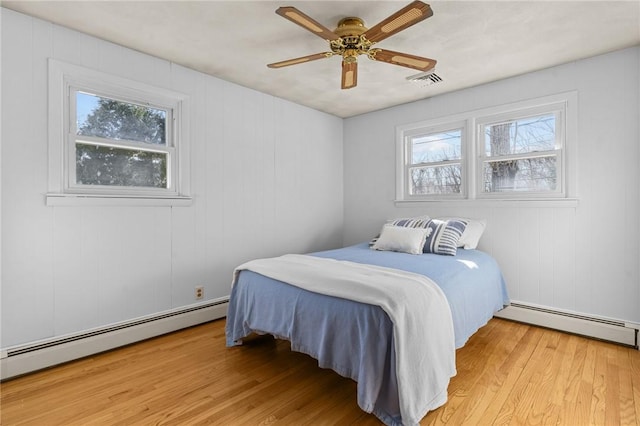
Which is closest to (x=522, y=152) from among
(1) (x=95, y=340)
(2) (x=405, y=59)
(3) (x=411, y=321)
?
(2) (x=405, y=59)

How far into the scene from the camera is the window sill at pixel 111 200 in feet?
7.78

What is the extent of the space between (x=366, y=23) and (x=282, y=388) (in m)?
2.45

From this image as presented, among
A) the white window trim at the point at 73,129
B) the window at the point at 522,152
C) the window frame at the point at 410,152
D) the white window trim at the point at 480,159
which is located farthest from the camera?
the window frame at the point at 410,152

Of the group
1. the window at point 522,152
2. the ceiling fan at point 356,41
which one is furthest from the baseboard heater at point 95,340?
the window at point 522,152

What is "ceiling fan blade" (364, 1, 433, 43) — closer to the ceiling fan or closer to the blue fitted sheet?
the ceiling fan

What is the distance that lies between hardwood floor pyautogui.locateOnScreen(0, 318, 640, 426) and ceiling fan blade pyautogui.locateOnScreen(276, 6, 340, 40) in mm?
2131

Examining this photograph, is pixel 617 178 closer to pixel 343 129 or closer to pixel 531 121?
pixel 531 121

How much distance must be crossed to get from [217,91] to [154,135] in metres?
0.78

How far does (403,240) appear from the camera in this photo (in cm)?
317

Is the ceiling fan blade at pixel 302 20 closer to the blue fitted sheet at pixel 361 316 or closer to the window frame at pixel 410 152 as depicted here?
the blue fitted sheet at pixel 361 316

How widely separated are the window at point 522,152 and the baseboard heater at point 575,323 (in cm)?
109

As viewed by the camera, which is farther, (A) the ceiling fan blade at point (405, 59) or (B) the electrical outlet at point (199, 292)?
(B) the electrical outlet at point (199, 292)

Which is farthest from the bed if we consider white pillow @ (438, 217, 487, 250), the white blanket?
white pillow @ (438, 217, 487, 250)

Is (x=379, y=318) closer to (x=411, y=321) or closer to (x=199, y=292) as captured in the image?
(x=411, y=321)
